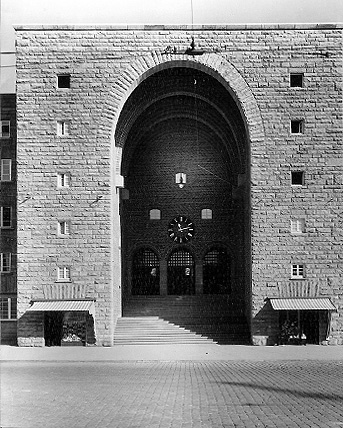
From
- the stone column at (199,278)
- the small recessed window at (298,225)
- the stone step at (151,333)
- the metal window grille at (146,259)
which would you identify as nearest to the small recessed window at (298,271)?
the small recessed window at (298,225)

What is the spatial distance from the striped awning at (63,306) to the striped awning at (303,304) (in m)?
8.39

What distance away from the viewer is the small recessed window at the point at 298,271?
3625cm

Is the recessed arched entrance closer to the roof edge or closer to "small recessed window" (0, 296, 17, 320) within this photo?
"small recessed window" (0, 296, 17, 320)

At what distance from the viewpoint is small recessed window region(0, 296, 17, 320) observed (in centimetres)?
3959

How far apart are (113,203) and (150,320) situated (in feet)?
21.2

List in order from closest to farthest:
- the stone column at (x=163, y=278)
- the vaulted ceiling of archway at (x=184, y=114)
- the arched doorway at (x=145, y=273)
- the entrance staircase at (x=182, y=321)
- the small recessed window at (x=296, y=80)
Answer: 1. the small recessed window at (x=296, y=80)
2. the entrance staircase at (x=182, y=321)
3. the vaulted ceiling of archway at (x=184, y=114)
4. the stone column at (x=163, y=278)
5. the arched doorway at (x=145, y=273)

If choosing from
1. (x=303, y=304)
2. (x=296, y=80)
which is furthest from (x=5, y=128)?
(x=303, y=304)

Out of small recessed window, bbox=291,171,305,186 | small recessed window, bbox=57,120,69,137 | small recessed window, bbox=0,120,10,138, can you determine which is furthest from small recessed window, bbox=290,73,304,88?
small recessed window, bbox=0,120,10,138

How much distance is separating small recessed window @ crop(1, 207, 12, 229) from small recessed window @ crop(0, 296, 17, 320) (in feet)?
12.2

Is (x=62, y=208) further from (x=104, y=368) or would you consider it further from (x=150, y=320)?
(x=104, y=368)

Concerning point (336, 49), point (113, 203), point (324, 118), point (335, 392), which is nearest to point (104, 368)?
point (335, 392)

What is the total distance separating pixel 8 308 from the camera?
3975cm

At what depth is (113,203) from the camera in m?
38.0

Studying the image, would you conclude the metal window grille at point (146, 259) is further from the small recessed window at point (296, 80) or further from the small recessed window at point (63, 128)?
the small recessed window at point (296, 80)
